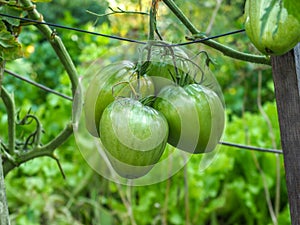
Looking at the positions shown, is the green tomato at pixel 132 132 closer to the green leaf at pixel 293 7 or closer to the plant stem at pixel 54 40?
the green leaf at pixel 293 7

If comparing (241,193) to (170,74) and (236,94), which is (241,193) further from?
(170,74)

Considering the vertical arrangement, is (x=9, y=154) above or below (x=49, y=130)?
below

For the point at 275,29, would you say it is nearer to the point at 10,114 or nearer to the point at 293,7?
the point at 293,7

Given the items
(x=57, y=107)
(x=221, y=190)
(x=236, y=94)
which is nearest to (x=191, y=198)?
(x=221, y=190)

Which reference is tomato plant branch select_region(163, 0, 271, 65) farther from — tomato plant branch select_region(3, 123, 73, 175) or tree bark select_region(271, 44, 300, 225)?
tomato plant branch select_region(3, 123, 73, 175)

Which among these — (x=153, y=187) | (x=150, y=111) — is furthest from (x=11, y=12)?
(x=153, y=187)

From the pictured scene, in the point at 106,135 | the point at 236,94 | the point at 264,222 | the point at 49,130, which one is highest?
the point at 236,94
